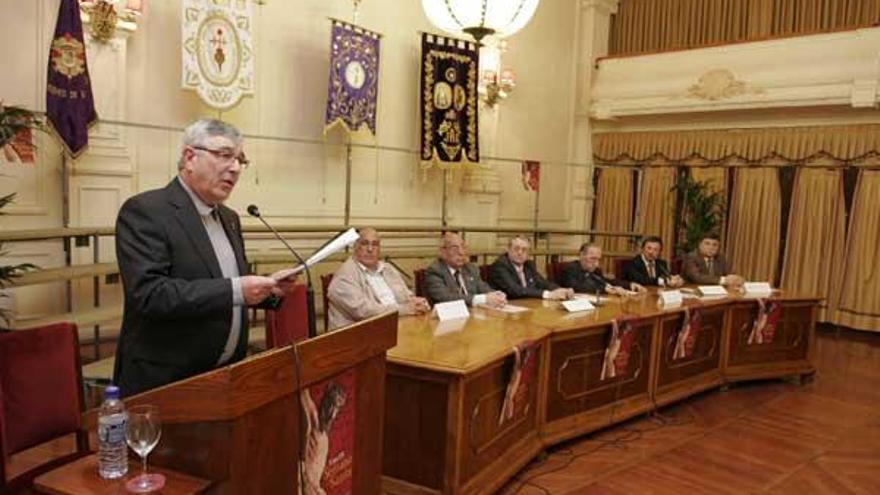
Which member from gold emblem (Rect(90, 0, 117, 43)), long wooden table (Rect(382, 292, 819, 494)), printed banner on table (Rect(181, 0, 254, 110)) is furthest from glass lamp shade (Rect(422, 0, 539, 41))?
gold emblem (Rect(90, 0, 117, 43))

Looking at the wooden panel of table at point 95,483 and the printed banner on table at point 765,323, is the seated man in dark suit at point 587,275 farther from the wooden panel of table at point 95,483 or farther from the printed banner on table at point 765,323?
the wooden panel of table at point 95,483

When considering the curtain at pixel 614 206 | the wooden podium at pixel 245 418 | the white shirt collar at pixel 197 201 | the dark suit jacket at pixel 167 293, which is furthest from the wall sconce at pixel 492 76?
the wooden podium at pixel 245 418

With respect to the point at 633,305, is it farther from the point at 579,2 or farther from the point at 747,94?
the point at 579,2

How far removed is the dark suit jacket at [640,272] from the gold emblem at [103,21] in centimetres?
437

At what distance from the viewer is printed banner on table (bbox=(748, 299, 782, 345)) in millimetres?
5082

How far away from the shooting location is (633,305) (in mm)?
4441

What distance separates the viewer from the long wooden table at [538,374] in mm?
2719

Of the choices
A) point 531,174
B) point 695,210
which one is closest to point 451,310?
point 531,174

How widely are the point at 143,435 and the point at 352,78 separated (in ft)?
16.4

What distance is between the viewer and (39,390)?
2.05 metres

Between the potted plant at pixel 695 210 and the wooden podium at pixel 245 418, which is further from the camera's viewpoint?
the potted plant at pixel 695 210

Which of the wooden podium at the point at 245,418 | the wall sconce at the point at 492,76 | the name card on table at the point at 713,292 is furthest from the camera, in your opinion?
the wall sconce at the point at 492,76

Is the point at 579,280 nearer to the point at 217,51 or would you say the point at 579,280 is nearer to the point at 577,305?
the point at 577,305

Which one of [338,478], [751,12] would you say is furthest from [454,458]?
[751,12]
